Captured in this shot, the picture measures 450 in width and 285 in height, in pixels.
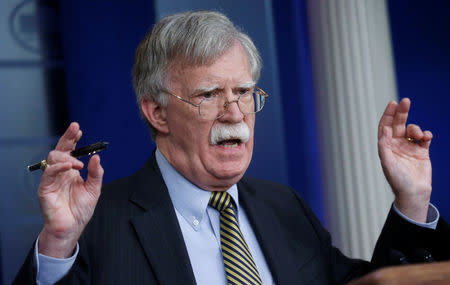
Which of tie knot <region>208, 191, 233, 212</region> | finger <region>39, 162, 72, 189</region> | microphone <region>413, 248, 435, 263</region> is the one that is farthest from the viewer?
tie knot <region>208, 191, 233, 212</region>

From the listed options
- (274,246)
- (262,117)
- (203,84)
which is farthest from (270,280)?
(262,117)

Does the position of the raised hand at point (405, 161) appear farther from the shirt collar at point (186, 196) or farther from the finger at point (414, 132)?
the shirt collar at point (186, 196)

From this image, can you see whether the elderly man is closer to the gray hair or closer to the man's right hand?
the gray hair

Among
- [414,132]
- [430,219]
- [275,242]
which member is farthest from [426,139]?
[275,242]

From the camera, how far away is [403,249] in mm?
1729

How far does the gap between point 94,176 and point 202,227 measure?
1.53ft

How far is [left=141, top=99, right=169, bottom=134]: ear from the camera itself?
6.08 ft

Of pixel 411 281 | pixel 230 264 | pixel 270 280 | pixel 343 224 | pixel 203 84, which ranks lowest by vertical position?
pixel 343 224

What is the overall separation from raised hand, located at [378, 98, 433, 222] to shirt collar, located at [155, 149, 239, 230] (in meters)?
0.59

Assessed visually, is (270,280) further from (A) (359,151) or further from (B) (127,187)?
(A) (359,151)

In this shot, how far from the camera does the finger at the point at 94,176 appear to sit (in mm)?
1399

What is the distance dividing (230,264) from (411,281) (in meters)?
0.98

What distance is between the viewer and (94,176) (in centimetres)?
141

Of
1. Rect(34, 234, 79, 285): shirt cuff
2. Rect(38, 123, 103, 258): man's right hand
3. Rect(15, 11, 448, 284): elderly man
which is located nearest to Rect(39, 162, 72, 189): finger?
Rect(38, 123, 103, 258): man's right hand
